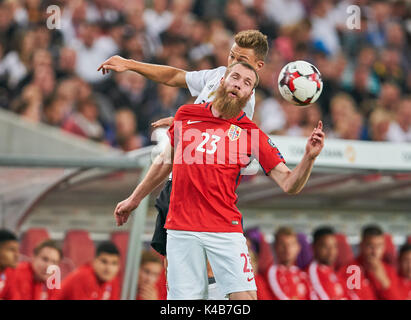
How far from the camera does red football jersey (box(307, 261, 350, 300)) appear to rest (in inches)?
285

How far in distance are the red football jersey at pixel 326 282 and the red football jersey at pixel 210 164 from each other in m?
3.45

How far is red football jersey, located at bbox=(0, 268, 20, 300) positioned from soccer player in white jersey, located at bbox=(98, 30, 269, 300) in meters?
2.04

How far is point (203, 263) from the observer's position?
406 centimetres

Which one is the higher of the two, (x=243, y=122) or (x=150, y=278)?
(x=243, y=122)

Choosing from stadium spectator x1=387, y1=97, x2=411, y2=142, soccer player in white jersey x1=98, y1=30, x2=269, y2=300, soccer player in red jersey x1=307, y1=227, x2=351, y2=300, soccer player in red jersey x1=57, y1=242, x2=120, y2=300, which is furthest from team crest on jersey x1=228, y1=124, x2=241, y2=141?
stadium spectator x1=387, y1=97, x2=411, y2=142

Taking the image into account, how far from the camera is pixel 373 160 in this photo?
22.4 ft

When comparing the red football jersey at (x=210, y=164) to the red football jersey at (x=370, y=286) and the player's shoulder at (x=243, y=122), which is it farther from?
the red football jersey at (x=370, y=286)

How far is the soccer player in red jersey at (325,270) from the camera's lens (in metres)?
7.25

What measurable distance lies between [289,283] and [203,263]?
10.6 ft

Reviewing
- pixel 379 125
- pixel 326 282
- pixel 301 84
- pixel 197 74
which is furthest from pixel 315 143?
pixel 379 125

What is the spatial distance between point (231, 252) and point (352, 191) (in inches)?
189

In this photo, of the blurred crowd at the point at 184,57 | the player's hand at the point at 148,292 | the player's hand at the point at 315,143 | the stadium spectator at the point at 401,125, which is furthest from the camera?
the stadium spectator at the point at 401,125

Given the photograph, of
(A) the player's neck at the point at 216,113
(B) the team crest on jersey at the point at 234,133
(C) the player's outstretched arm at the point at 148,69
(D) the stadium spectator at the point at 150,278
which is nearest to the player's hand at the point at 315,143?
(B) the team crest on jersey at the point at 234,133

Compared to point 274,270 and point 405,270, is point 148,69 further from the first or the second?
point 405,270
